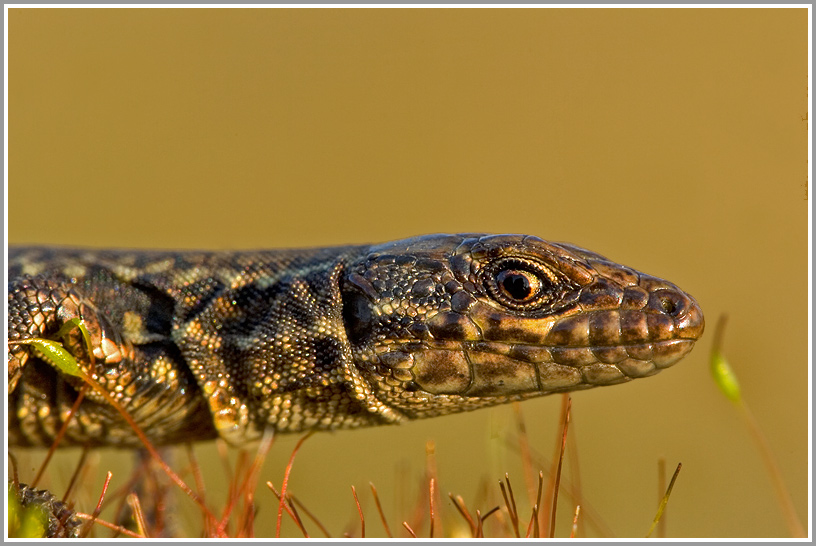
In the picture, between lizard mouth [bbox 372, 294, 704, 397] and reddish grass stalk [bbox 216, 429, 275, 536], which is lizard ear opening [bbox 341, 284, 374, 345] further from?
reddish grass stalk [bbox 216, 429, 275, 536]

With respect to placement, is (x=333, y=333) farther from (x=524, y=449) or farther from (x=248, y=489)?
(x=524, y=449)

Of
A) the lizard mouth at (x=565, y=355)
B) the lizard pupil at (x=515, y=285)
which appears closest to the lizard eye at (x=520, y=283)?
the lizard pupil at (x=515, y=285)

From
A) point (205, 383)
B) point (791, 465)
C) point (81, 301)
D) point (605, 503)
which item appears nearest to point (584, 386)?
point (205, 383)

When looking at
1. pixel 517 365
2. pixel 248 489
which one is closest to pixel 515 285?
pixel 517 365

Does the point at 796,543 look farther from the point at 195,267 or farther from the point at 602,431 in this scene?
the point at 602,431

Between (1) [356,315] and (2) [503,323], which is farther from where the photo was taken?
(1) [356,315]

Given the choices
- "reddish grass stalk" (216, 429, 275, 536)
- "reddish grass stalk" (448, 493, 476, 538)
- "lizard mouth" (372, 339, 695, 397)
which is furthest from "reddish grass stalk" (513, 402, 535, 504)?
"reddish grass stalk" (216, 429, 275, 536)

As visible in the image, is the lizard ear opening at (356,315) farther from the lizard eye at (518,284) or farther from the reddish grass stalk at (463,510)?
the reddish grass stalk at (463,510)
